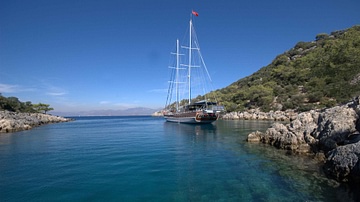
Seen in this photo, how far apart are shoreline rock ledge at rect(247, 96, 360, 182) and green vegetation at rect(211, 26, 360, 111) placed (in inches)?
925

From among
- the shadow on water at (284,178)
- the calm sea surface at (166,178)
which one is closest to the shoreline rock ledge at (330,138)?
the shadow on water at (284,178)

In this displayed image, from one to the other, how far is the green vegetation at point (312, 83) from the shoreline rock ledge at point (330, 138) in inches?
925

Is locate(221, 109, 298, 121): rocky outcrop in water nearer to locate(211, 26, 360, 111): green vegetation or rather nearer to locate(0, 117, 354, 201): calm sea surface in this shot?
locate(211, 26, 360, 111): green vegetation

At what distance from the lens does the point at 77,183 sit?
11.6 m

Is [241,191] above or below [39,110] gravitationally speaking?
below

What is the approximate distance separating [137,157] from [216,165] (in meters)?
7.06

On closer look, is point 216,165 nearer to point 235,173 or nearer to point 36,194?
point 235,173

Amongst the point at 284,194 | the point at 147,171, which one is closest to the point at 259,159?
the point at 284,194

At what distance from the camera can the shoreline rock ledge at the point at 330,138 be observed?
35.1ft

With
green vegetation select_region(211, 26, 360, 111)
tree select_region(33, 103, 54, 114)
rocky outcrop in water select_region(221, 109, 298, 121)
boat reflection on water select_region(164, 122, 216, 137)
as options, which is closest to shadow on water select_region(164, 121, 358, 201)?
boat reflection on water select_region(164, 122, 216, 137)

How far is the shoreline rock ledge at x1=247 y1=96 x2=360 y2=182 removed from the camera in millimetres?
10711

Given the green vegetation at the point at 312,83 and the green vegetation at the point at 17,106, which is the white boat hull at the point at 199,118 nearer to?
the green vegetation at the point at 312,83

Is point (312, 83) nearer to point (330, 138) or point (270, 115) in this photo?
point (270, 115)

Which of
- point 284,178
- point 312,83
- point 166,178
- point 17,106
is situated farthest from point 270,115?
point 17,106
